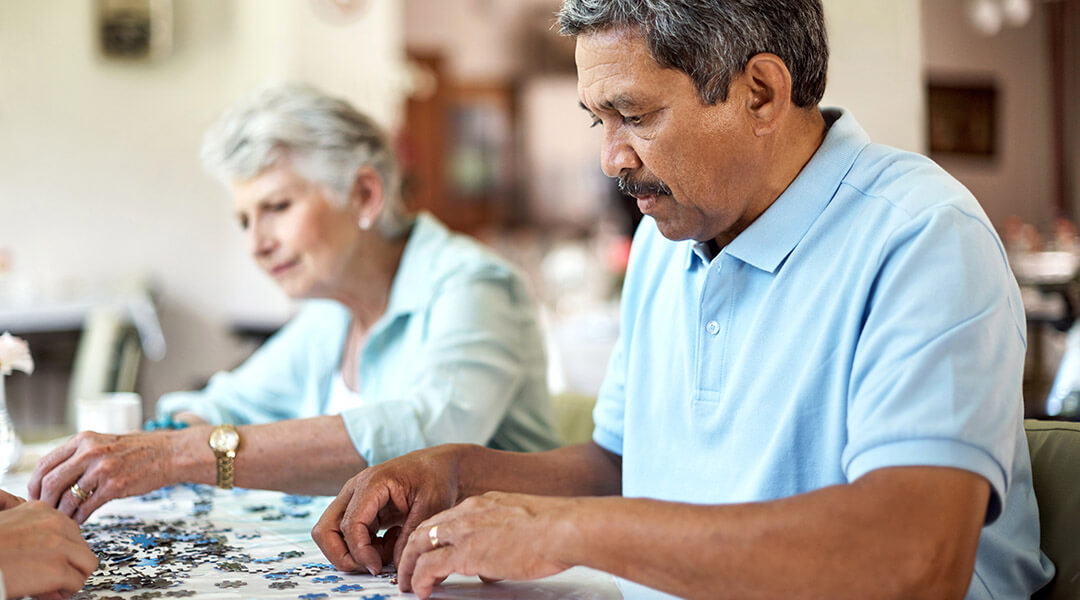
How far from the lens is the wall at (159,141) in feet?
18.6

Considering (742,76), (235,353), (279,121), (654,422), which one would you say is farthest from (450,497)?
(235,353)

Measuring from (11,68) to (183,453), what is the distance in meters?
5.06

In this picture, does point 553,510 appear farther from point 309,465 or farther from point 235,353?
point 235,353

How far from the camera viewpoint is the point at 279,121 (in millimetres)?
2041

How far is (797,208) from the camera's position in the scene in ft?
4.11

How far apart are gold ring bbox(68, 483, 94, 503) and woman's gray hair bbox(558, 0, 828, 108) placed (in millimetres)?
925

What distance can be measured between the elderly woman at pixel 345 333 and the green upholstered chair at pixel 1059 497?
0.88 m

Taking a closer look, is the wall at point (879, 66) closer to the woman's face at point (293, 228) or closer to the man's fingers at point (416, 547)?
the woman's face at point (293, 228)

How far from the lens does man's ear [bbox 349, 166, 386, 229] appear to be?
2156 mm

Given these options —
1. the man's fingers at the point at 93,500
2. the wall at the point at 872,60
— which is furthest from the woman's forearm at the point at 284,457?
the wall at the point at 872,60

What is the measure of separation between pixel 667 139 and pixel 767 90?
129 millimetres

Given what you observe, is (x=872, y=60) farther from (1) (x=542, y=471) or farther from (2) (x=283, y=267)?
(2) (x=283, y=267)

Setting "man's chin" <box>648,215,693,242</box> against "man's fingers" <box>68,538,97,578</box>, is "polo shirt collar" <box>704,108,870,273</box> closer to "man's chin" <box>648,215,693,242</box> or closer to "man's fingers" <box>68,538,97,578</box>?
"man's chin" <box>648,215,693,242</box>

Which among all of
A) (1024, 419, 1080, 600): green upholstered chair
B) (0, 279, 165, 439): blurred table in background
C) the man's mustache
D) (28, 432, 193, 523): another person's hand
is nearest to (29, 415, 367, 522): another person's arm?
(28, 432, 193, 523): another person's hand
